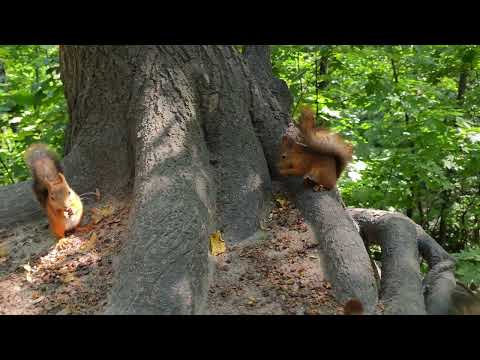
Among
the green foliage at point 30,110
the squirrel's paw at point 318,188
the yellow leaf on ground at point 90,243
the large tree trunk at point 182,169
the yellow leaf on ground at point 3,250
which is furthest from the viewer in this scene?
the green foliage at point 30,110

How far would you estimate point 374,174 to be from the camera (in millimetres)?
5758

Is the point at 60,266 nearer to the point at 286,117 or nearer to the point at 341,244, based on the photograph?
the point at 341,244

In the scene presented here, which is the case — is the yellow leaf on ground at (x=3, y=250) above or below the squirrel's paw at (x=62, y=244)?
below

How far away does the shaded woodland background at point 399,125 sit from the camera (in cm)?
478

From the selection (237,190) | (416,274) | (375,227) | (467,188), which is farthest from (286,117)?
Result: (467,188)

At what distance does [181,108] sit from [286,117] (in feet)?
3.28

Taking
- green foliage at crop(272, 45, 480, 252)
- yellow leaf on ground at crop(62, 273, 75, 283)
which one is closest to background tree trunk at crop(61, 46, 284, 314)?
yellow leaf on ground at crop(62, 273, 75, 283)

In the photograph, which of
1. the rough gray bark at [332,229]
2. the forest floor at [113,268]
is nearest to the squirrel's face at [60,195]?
the forest floor at [113,268]

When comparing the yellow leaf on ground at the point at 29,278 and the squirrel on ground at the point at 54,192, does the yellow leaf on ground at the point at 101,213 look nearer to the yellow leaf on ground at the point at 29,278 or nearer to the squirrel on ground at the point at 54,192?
the squirrel on ground at the point at 54,192

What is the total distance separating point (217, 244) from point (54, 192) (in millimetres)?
1350

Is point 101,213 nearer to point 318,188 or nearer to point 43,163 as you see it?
point 43,163

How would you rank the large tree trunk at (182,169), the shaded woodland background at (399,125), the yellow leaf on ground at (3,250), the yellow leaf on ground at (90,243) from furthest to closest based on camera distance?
the shaded woodland background at (399,125)
the yellow leaf on ground at (3,250)
the yellow leaf on ground at (90,243)
the large tree trunk at (182,169)

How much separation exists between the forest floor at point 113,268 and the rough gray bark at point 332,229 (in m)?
0.07

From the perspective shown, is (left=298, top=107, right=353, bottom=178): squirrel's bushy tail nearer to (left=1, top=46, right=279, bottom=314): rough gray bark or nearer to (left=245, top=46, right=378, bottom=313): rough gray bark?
(left=245, top=46, right=378, bottom=313): rough gray bark
